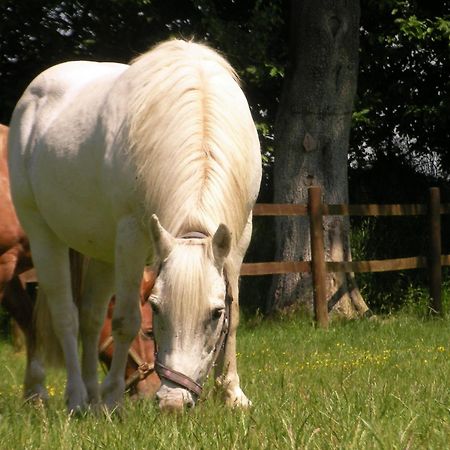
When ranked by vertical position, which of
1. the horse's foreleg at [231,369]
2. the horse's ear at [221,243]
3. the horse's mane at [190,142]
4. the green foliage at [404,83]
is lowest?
the horse's foreleg at [231,369]

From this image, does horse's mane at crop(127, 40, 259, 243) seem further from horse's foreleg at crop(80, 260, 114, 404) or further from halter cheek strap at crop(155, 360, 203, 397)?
horse's foreleg at crop(80, 260, 114, 404)

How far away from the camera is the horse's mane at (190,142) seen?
15.9ft

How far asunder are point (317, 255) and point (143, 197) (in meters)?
7.01

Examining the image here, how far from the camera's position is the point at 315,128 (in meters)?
12.9

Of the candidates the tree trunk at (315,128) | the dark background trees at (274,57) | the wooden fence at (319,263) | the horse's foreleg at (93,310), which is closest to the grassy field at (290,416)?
Answer: the horse's foreleg at (93,310)

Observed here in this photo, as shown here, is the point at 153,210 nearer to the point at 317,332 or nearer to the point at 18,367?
the point at 18,367

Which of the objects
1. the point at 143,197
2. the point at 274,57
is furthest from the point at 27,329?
the point at 274,57

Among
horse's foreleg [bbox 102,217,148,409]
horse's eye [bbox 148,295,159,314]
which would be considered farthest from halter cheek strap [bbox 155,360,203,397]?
horse's foreleg [bbox 102,217,148,409]

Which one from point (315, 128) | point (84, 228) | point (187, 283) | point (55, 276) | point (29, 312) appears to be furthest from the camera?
point (315, 128)

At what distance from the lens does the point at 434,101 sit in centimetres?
1523

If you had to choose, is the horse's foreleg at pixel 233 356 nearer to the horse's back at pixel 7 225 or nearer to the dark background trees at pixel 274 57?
the horse's back at pixel 7 225

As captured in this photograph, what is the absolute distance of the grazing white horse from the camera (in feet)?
15.0

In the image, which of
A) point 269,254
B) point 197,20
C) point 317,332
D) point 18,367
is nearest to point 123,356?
point 18,367

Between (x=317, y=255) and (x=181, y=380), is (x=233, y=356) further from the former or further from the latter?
(x=317, y=255)
